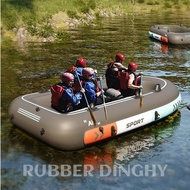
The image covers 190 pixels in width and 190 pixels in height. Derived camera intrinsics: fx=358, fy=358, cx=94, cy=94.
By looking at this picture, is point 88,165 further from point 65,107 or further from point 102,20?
point 102,20

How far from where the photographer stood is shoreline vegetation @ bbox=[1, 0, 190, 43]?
76.2 feet

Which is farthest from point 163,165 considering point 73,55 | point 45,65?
point 73,55

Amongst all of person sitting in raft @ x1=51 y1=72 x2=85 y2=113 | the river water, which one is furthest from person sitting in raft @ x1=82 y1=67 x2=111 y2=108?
the river water

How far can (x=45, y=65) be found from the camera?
58.6ft

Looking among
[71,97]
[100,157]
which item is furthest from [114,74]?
[100,157]

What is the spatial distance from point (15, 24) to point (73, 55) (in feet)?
17.6

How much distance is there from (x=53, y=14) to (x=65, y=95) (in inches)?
852

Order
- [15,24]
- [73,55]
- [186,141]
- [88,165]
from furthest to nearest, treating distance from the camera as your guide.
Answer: [15,24]
[73,55]
[186,141]
[88,165]

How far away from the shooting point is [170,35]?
23500mm

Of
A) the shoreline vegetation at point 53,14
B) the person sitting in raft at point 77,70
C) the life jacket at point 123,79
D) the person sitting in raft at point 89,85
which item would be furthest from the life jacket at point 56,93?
the shoreline vegetation at point 53,14

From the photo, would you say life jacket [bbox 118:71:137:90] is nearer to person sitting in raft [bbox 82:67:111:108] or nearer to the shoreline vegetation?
person sitting in raft [bbox 82:67:111:108]

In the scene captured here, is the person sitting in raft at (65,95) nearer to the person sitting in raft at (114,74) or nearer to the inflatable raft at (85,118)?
the inflatable raft at (85,118)

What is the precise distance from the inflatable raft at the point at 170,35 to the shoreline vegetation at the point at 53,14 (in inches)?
244

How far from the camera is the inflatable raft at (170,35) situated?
23.1 metres
